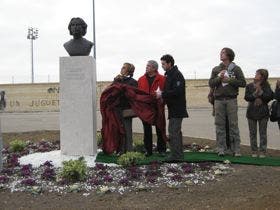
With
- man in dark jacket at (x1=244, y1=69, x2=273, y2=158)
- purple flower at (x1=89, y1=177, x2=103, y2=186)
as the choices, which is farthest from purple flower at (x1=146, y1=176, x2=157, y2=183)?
man in dark jacket at (x1=244, y1=69, x2=273, y2=158)

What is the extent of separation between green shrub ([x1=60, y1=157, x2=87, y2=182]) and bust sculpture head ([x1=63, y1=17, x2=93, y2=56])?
292 centimetres

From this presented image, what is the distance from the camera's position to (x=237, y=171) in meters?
9.62

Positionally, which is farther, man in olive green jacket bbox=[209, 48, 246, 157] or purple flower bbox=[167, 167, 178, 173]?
man in olive green jacket bbox=[209, 48, 246, 157]

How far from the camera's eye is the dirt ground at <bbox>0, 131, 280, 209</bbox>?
7.85m

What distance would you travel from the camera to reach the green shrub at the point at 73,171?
917cm

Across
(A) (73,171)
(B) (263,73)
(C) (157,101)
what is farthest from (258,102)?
(A) (73,171)

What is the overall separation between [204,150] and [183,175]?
3.59 meters

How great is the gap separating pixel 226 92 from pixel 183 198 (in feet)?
11.3

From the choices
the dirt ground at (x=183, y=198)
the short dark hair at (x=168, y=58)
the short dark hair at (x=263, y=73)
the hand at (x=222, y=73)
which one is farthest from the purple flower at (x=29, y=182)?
the short dark hair at (x=263, y=73)

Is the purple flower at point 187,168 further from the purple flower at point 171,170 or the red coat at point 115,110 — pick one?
the red coat at point 115,110

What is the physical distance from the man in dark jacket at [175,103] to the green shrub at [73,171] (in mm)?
1858

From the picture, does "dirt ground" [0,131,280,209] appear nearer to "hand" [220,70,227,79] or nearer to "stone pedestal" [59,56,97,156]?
"hand" [220,70,227,79]

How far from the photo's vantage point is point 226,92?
11070 mm

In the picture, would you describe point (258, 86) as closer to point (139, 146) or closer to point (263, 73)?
point (263, 73)
